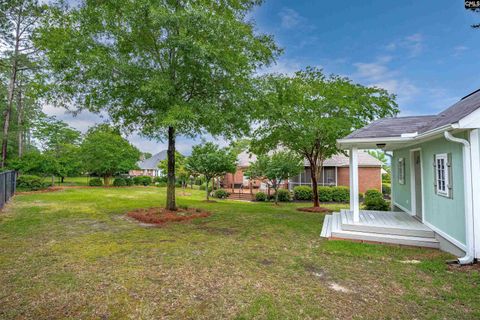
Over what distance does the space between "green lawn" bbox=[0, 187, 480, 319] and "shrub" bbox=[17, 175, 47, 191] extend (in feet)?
56.3

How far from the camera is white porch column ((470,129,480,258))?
15.9ft

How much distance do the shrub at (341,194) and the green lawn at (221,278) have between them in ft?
42.4

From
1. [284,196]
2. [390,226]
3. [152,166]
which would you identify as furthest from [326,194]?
[152,166]

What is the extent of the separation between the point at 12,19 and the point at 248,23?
19.8m

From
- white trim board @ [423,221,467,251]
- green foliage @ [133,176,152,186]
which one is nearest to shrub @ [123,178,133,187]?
green foliage @ [133,176,152,186]

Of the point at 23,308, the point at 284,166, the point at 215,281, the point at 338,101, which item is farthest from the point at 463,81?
the point at 23,308

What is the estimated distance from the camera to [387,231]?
6859 millimetres

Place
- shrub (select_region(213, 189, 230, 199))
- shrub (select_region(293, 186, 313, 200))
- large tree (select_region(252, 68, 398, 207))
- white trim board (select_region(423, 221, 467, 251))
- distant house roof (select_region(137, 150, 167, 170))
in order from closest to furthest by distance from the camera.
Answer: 1. white trim board (select_region(423, 221, 467, 251))
2. large tree (select_region(252, 68, 398, 207))
3. shrub (select_region(293, 186, 313, 200))
4. shrub (select_region(213, 189, 230, 199))
5. distant house roof (select_region(137, 150, 167, 170))

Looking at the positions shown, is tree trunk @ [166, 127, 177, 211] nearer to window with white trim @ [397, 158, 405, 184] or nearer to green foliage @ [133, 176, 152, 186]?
window with white trim @ [397, 158, 405, 184]

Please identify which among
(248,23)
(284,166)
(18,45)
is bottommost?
(284,166)

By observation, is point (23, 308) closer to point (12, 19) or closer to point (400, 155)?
point (400, 155)

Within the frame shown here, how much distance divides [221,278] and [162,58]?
870 centimetres

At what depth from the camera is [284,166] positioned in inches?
632

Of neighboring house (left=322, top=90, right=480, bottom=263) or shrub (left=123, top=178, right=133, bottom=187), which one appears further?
shrub (left=123, top=178, right=133, bottom=187)
